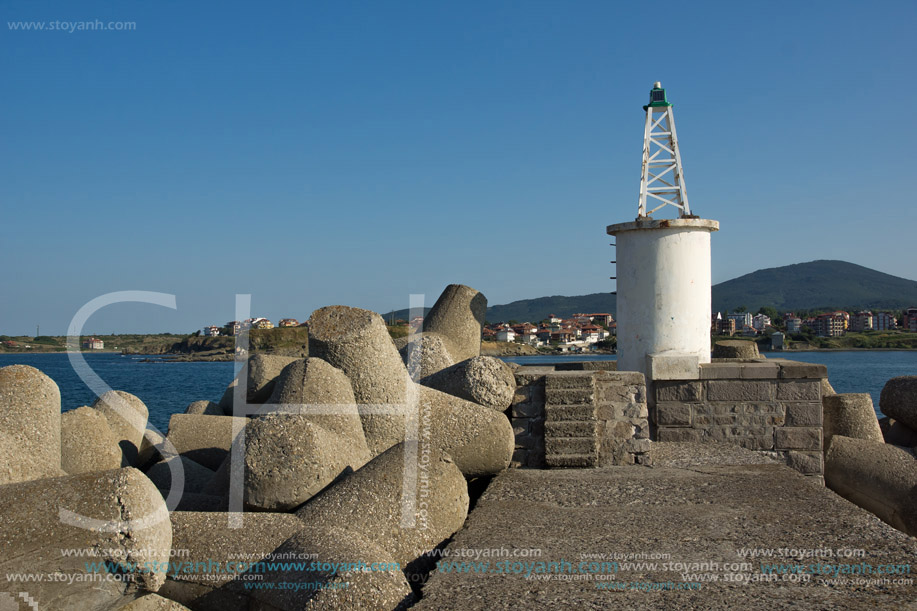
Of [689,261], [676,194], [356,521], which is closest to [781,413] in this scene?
[689,261]

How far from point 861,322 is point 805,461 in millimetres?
97444

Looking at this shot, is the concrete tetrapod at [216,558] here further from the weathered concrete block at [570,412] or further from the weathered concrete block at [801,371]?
the weathered concrete block at [801,371]

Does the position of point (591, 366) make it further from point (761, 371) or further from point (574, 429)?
point (574, 429)

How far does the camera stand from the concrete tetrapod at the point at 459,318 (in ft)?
28.9

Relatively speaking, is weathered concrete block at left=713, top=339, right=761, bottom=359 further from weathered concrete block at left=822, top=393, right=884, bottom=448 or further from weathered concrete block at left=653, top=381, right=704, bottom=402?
weathered concrete block at left=653, top=381, right=704, bottom=402

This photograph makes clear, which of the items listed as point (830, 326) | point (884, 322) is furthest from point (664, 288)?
point (884, 322)

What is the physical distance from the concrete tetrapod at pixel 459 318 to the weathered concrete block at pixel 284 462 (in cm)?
391

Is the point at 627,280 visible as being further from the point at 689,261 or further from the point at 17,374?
the point at 17,374

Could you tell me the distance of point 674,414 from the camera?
752 cm

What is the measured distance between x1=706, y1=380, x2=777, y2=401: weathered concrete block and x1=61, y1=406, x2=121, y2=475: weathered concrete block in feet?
18.1

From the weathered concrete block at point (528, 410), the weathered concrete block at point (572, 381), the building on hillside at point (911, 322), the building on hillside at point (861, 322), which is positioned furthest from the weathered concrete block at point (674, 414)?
the building on hillside at point (861, 322)

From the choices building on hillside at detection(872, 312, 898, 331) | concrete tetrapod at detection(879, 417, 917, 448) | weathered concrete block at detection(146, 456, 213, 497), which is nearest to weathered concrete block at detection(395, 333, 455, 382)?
weathered concrete block at detection(146, 456, 213, 497)

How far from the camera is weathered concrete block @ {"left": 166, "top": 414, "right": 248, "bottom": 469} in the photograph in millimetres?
6930

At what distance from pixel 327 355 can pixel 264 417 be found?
1.18m
